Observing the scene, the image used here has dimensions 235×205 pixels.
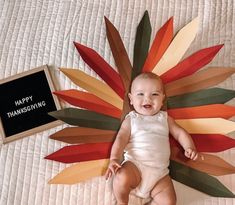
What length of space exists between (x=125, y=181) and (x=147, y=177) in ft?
0.18

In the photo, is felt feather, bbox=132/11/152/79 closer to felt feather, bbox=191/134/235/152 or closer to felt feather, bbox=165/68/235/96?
felt feather, bbox=165/68/235/96

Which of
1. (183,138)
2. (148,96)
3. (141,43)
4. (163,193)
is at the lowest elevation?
(163,193)

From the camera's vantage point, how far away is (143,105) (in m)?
0.90

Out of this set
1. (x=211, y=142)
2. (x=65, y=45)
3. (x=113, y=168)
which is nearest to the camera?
(x=113, y=168)

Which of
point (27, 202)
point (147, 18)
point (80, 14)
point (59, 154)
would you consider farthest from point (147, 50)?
point (27, 202)

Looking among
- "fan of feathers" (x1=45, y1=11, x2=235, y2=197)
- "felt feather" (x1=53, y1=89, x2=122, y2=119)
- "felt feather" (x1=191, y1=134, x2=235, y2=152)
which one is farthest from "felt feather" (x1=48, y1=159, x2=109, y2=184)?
"felt feather" (x1=191, y1=134, x2=235, y2=152)

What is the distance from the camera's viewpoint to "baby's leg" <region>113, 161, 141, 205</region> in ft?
2.82

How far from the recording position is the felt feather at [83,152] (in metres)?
0.94

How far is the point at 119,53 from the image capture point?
103 centimetres

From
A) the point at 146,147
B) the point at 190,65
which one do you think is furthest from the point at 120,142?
the point at 190,65

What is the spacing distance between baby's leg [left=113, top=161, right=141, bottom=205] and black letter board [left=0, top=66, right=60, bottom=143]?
0.23 metres

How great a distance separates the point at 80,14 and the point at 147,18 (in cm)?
19

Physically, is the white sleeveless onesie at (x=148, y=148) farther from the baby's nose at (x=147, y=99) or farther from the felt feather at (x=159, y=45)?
the felt feather at (x=159, y=45)

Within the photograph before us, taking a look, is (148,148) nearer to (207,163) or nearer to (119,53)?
(207,163)
